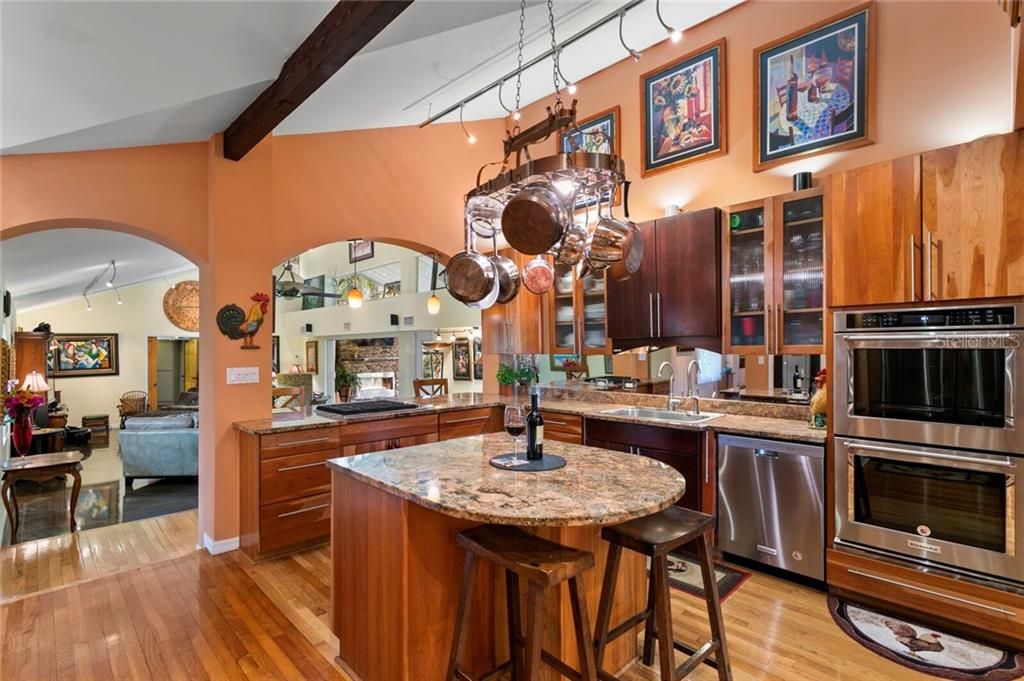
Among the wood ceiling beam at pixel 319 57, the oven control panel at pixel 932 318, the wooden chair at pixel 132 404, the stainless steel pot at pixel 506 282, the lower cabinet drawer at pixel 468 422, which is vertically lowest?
the wooden chair at pixel 132 404

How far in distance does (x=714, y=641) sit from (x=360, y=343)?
975 cm

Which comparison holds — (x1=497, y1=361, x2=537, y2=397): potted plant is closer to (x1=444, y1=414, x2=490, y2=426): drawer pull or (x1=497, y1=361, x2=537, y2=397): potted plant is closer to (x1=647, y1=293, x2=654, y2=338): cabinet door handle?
(x1=444, y1=414, x2=490, y2=426): drawer pull

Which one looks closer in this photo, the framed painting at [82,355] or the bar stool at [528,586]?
the bar stool at [528,586]

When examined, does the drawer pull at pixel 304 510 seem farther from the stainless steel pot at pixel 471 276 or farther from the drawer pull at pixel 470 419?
the stainless steel pot at pixel 471 276

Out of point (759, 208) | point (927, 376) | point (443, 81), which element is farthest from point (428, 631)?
point (443, 81)

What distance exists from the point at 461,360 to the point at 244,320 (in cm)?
523

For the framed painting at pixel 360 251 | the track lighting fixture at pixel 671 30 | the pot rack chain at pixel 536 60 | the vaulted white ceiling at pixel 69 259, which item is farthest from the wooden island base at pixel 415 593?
the framed painting at pixel 360 251

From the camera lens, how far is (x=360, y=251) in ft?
31.9

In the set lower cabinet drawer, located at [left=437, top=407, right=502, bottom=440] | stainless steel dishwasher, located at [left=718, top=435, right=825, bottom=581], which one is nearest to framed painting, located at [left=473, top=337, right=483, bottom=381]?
lower cabinet drawer, located at [left=437, top=407, right=502, bottom=440]

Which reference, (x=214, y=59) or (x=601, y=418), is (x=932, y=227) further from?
(x=214, y=59)

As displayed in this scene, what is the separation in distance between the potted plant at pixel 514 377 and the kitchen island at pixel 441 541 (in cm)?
281

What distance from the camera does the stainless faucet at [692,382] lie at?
3.73 metres

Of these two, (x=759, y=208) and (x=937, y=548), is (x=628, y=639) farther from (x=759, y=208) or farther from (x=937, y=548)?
(x=759, y=208)

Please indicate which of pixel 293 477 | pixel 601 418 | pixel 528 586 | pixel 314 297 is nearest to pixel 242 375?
pixel 293 477
